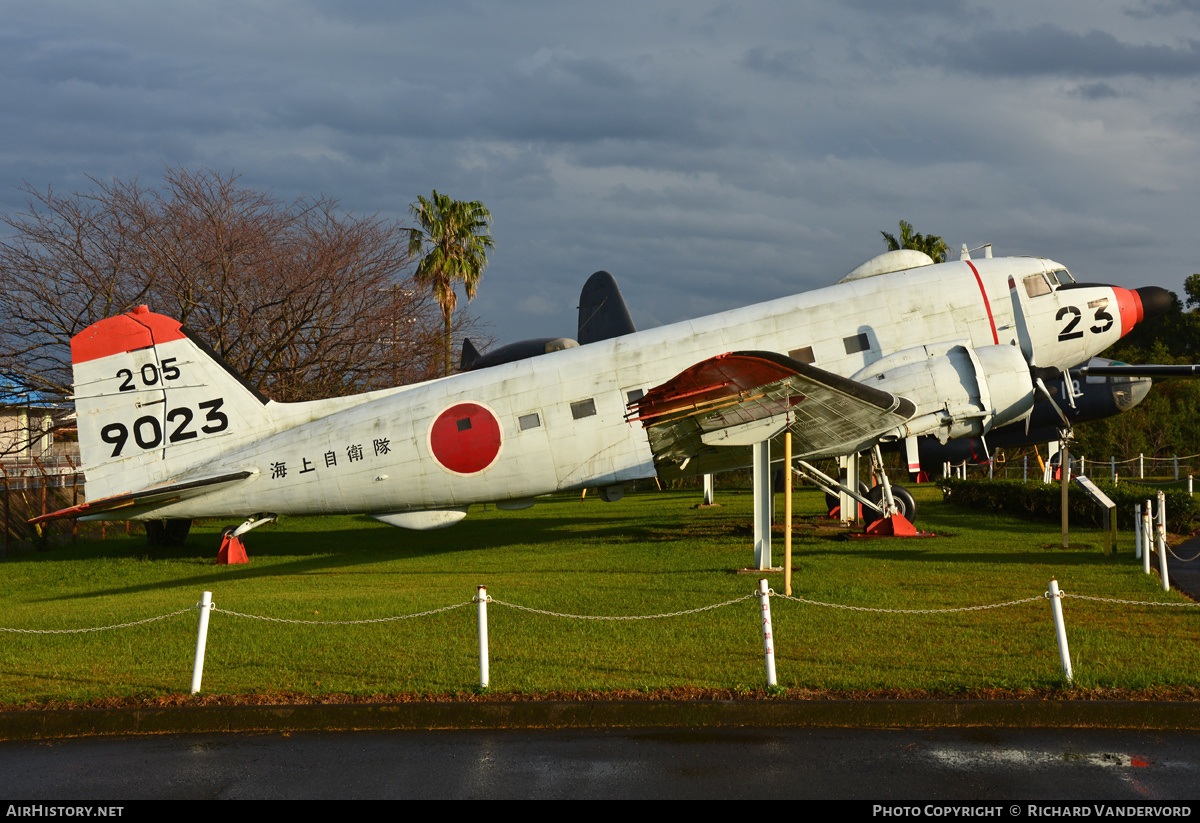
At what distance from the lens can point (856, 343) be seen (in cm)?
1848

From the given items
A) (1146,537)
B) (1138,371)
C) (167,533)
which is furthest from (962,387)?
(167,533)

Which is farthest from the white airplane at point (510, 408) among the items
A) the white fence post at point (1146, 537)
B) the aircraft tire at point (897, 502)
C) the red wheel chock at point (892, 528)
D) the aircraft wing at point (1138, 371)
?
the aircraft wing at point (1138, 371)

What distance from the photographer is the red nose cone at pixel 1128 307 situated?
62.7 feet

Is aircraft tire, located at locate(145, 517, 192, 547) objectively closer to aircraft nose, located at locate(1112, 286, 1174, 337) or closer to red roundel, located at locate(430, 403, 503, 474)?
red roundel, located at locate(430, 403, 503, 474)

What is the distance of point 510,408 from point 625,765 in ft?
40.6

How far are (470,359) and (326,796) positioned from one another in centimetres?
3387

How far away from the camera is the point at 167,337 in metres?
19.0

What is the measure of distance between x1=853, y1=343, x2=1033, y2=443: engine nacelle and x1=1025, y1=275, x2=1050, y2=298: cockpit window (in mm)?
1827

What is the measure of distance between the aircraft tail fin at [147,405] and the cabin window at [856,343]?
40.7 feet

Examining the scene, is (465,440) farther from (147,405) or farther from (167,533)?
(167,533)

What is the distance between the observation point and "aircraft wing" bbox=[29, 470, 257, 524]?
17703 millimetres

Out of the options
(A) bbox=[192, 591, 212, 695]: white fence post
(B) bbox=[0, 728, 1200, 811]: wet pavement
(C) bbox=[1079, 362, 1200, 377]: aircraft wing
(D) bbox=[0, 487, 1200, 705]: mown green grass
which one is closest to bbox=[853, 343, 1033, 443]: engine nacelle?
(D) bbox=[0, 487, 1200, 705]: mown green grass

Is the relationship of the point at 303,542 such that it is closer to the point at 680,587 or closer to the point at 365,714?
the point at 680,587
